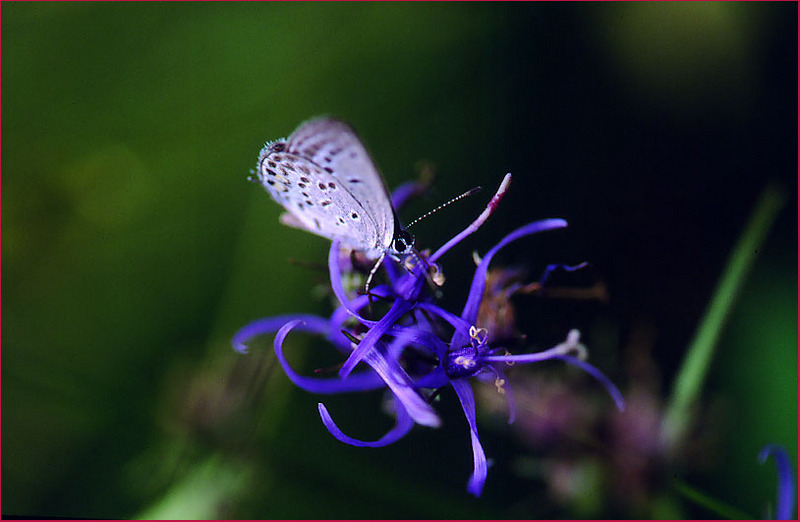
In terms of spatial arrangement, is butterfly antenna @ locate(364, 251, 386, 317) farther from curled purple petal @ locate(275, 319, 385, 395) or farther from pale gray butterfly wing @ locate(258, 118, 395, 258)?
curled purple petal @ locate(275, 319, 385, 395)

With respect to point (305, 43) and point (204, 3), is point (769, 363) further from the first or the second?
point (204, 3)

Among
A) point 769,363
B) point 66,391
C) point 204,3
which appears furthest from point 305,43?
point 769,363

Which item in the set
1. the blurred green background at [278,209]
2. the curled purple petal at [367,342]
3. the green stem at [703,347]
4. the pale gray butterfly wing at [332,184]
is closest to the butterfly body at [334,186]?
the pale gray butterfly wing at [332,184]

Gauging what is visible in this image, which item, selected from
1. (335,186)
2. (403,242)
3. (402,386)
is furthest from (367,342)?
(335,186)

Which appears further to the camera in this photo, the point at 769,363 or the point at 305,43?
the point at 305,43

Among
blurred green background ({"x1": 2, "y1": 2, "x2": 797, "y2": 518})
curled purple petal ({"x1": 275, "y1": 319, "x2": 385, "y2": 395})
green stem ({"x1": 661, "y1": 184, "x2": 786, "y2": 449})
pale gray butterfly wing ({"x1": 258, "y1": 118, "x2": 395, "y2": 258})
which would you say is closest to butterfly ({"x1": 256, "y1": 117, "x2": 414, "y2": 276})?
pale gray butterfly wing ({"x1": 258, "y1": 118, "x2": 395, "y2": 258})

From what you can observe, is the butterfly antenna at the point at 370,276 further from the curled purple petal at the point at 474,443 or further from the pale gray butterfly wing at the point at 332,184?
the curled purple petal at the point at 474,443

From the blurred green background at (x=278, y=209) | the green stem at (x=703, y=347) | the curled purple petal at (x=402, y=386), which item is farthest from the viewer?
the blurred green background at (x=278, y=209)

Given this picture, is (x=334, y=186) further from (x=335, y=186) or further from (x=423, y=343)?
(x=423, y=343)
